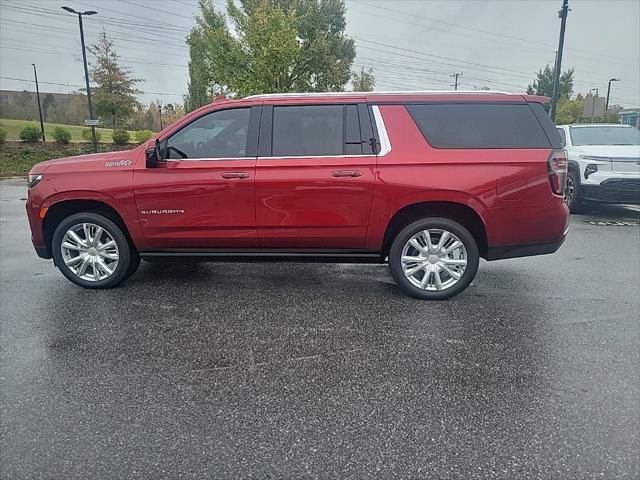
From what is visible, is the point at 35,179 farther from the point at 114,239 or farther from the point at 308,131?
the point at 308,131

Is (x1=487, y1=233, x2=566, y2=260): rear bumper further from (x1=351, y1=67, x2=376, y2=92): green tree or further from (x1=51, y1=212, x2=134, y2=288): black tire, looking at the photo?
(x1=351, y1=67, x2=376, y2=92): green tree

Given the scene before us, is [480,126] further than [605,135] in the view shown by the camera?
No

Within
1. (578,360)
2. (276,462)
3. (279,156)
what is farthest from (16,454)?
(578,360)

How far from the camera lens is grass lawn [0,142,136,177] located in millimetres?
20233

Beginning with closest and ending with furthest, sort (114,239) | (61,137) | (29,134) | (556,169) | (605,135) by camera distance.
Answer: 1. (556,169)
2. (114,239)
3. (605,135)
4. (29,134)
5. (61,137)

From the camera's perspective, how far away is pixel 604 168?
8766 millimetres

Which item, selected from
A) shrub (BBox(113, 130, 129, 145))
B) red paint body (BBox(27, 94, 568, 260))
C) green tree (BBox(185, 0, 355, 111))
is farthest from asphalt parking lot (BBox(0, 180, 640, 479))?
shrub (BBox(113, 130, 129, 145))

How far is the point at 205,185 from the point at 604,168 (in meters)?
8.11

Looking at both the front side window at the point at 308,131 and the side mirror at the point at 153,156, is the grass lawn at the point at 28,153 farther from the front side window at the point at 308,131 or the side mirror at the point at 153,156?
the front side window at the point at 308,131

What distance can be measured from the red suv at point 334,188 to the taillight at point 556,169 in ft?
0.04

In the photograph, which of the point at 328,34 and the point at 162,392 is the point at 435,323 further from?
the point at 328,34

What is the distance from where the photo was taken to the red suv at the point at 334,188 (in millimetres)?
4180

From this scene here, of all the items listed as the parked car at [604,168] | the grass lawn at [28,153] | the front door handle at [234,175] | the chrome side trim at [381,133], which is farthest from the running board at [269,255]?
the grass lawn at [28,153]

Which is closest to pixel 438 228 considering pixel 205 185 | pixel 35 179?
pixel 205 185
